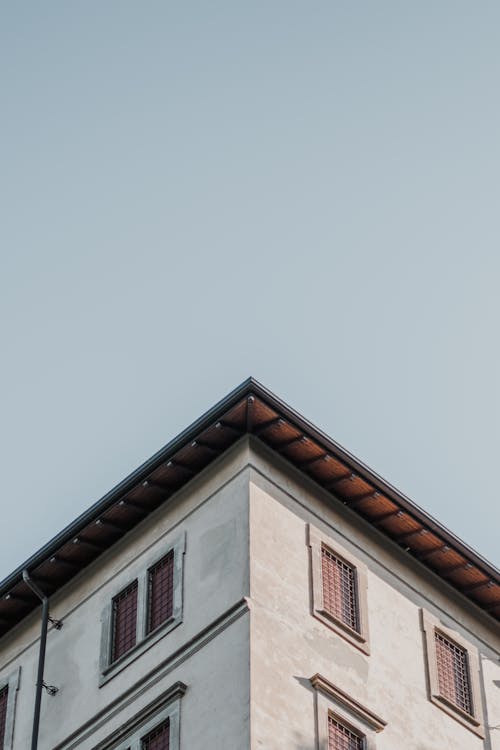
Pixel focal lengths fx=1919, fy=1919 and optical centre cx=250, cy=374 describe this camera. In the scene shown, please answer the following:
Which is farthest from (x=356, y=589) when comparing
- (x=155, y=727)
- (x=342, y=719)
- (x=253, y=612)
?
(x=155, y=727)

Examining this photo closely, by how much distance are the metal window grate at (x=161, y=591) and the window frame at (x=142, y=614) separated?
0.28 ft

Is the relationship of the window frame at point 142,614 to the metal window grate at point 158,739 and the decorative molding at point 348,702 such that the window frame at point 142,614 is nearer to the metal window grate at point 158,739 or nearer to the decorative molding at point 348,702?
the metal window grate at point 158,739

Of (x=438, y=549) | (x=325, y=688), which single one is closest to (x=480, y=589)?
(x=438, y=549)

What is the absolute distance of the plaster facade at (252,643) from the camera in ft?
118

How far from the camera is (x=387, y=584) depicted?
4094cm

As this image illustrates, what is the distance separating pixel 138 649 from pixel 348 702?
452 centimetres

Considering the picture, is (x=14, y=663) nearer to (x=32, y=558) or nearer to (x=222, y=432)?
(x=32, y=558)

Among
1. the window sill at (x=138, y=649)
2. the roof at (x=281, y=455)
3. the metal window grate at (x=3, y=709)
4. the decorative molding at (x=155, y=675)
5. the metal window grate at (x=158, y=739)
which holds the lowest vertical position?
the metal window grate at (x=158, y=739)

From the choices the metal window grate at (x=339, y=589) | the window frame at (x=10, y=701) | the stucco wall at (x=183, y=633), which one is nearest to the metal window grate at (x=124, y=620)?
the stucco wall at (x=183, y=633)

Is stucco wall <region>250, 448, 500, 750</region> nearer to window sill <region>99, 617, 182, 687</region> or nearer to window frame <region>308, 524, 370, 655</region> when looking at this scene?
window frame <region>308, 524, 370, 655</region>

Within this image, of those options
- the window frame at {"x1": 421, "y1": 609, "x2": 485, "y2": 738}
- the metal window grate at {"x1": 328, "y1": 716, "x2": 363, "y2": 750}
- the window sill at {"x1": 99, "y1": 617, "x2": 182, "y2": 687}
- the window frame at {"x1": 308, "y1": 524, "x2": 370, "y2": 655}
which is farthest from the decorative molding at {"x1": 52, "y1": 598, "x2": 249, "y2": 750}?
the window frame at {"x1": 421, "y1": 609, "x2": 485, "y2": 738}

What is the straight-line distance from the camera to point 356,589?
39.9 m

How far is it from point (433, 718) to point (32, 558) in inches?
372

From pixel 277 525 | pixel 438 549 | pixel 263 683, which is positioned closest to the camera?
pixel 263 683
